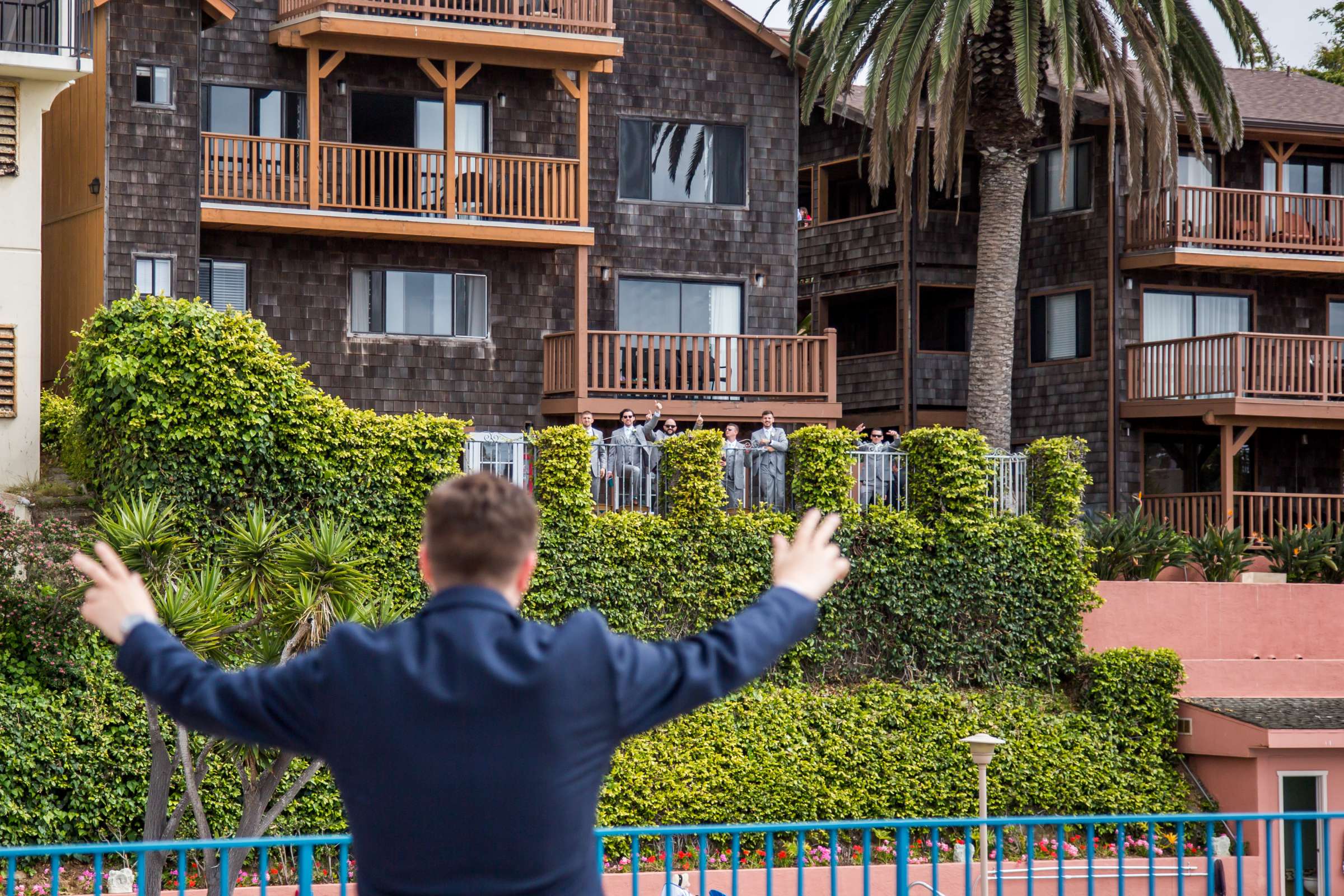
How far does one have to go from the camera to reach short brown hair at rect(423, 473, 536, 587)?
10.0 feet

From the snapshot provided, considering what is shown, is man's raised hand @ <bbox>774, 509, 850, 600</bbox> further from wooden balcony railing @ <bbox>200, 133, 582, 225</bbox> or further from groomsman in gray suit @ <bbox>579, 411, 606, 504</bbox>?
wooden balcony railing @ <bbox>200, 133, 582, 225</bbox>

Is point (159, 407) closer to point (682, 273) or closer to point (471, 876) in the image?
point (682, 273)

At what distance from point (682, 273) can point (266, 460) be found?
34.6ft

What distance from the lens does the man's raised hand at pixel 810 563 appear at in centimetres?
330

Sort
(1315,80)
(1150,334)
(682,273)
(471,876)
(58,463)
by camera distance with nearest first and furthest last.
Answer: (471,876), (58,463), (682,273), (1150,334), (1315,80)

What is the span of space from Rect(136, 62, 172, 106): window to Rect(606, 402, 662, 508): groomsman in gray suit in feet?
29.7

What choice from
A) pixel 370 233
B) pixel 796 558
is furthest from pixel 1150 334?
pixel 796 558

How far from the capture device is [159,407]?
20.3 m

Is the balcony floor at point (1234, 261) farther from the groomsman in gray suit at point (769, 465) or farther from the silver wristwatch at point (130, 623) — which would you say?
the silver wristwatch at point (130, 623)

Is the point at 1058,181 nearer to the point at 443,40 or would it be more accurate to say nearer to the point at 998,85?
the point at 998,85

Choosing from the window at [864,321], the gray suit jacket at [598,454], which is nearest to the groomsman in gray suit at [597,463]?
the gray suit jacket at [598,454]

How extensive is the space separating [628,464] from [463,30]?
7809 mm

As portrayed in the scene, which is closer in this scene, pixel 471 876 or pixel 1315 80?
pixel 471 876

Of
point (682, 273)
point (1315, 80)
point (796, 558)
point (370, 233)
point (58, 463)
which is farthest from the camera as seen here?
point (1315, 80)
